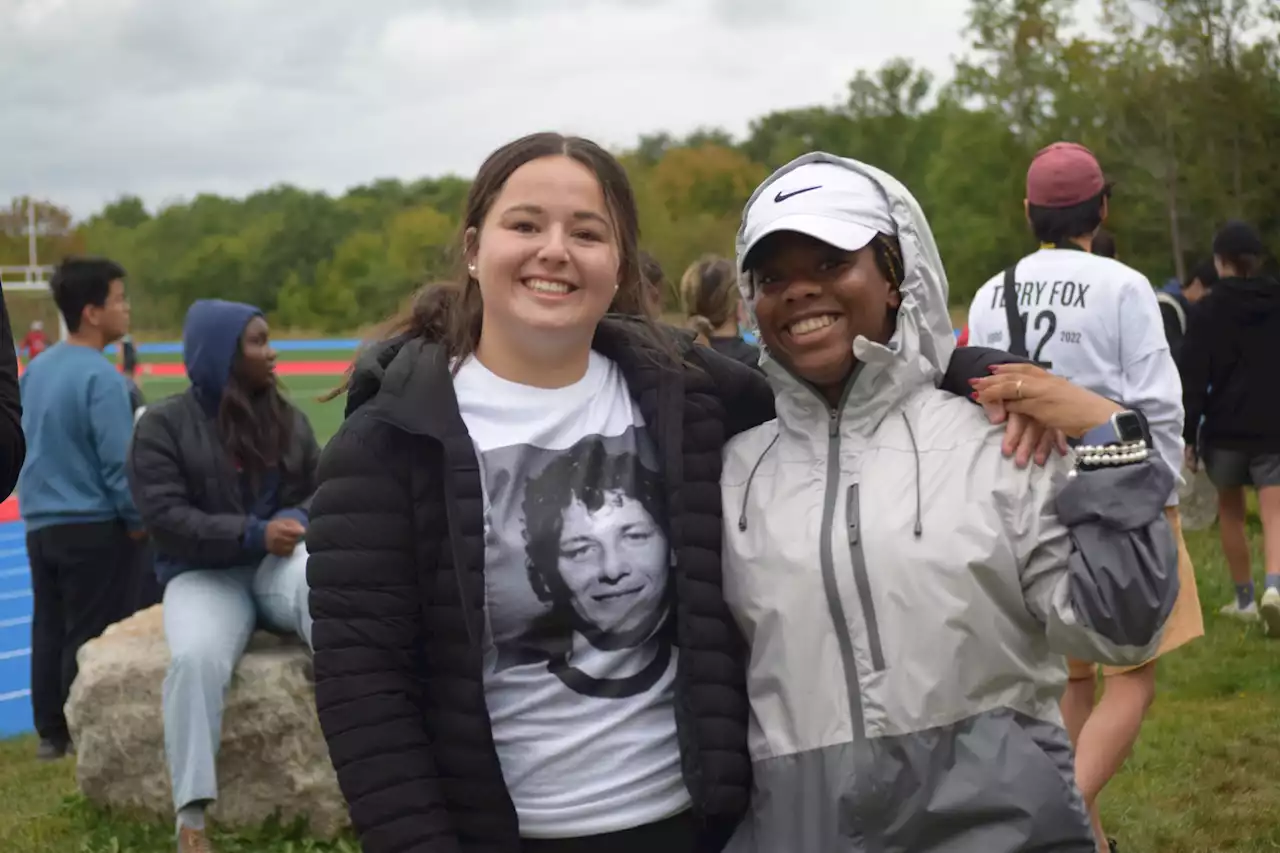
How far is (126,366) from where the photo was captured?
64.8ft

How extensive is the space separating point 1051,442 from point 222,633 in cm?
346

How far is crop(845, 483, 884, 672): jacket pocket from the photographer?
6.49 feet

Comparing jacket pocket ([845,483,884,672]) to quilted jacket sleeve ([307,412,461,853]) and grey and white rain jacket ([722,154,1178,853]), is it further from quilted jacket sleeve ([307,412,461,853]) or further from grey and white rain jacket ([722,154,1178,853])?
quilted jacket sleeve ([307,412,461,853])

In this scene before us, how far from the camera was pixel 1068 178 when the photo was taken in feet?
13.3

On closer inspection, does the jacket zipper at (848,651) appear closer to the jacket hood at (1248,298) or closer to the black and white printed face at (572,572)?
the black and white printed face at (572,572)

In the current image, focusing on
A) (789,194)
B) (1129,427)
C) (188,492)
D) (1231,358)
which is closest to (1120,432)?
(1129,427)

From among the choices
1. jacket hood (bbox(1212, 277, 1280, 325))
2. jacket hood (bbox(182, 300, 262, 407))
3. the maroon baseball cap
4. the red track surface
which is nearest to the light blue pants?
jacket hood (bbox(182, 300, 262, 407))

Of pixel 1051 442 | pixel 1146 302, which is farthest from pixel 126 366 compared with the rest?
pixel 1051 442

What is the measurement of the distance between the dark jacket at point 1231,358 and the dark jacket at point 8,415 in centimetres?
664

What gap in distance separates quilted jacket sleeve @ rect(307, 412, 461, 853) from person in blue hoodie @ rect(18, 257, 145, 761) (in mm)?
4453

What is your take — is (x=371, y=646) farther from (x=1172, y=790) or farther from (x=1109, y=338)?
(x=1172, y=790)

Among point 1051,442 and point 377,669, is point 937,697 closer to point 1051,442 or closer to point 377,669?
point 1051,442

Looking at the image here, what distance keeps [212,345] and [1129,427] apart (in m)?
3.76

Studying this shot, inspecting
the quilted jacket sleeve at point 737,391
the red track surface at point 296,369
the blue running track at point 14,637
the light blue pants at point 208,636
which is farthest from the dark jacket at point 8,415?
→ the red track surface at point 296,369
